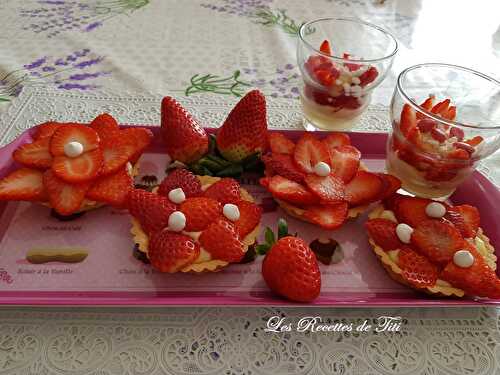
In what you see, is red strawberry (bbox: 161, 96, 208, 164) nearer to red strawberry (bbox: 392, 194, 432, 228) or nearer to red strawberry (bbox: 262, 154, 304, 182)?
red strawberry (bbox: 262, 154, 304, 182)

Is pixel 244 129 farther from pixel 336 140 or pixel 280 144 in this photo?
pixel 336 140

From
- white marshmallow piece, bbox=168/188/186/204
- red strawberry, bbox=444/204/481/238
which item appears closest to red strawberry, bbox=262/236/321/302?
white marshmallow piece, bbox=168/188/186/204

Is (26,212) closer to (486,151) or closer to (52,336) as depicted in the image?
(52,336)

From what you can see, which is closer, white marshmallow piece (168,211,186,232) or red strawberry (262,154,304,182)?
white marshmallow piece (168,211,186,232)

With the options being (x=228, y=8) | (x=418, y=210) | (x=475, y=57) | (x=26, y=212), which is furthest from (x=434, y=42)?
(x=26, y=212)

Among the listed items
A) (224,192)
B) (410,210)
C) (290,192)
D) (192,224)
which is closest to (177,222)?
(192,224)
